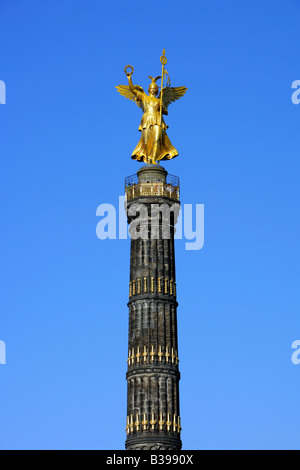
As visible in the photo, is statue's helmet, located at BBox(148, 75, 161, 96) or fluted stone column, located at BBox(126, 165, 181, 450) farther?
statue's helmet, located at BBox(148, 75, 161, 96)

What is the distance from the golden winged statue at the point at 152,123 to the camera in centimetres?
9938

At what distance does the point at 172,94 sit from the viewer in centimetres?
10169

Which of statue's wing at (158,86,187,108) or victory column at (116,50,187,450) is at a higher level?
statue's wing at (158,86,187,108)

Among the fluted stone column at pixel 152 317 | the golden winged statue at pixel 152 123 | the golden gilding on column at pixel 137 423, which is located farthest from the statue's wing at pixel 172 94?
the golden gilding on column at pixel 137 423

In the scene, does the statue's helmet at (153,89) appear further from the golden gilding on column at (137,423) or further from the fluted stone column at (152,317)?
the golden gilding on column at (137,423)

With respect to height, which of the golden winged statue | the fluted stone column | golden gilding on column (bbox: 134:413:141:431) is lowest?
golden gilding on column (bbox: 134:413:141:431)

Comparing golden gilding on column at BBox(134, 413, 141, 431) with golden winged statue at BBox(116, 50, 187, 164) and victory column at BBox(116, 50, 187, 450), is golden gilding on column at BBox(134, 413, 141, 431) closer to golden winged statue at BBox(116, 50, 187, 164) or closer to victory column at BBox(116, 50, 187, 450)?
victory column at BBox(116, 50, 187, 450)

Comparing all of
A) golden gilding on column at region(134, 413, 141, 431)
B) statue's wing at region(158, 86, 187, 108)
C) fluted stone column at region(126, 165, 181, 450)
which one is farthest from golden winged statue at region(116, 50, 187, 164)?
golden gilding on column at region(134, 413, 141, 431)

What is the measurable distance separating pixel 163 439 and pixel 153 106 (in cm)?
3192

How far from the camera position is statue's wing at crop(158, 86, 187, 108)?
101125mm

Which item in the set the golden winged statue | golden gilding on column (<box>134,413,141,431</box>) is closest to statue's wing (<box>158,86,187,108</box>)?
the golden winged statue
